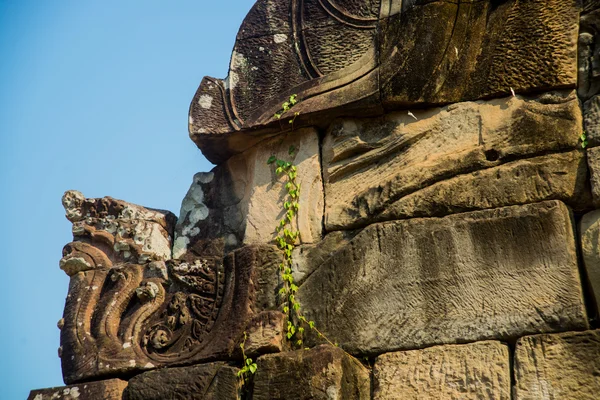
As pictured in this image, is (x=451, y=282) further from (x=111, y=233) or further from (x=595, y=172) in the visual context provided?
(x=111, y=233)

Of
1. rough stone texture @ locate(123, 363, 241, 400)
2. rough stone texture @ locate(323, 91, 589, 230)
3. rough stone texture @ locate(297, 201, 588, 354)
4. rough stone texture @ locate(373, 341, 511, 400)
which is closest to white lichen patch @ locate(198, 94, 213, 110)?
rough stone texture @ locate(323, 91, 589, 230)

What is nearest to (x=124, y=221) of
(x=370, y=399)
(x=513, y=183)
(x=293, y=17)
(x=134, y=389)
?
(x=134, y=389)

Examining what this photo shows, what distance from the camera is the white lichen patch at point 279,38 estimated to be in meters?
6.75

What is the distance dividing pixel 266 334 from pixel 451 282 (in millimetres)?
1157

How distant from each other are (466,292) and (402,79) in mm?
1506

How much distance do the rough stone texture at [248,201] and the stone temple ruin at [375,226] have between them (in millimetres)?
15

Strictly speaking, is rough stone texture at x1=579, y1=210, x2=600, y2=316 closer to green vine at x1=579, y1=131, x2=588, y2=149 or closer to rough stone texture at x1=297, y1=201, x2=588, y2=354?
rough stone texture at x1=297, y1=201, x2=588, y2=354

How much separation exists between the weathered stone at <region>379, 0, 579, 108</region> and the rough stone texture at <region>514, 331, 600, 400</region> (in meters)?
1.59

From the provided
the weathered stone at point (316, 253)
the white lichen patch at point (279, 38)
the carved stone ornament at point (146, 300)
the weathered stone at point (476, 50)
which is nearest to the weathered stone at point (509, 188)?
the weathered stone at point (316, 253)

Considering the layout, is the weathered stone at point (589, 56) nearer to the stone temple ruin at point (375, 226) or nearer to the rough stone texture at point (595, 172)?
the stone temple ruin at point (375, 226)

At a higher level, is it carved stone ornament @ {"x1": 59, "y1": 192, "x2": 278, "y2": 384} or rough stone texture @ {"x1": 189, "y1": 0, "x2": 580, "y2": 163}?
rough stone texture @ {"x1": 189, "y1": 0, "x2": 580, "y2": 163}

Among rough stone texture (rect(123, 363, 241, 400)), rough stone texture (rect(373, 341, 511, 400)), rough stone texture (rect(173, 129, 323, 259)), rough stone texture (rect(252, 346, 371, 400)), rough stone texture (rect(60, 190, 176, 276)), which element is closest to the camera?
rough stone texture (rect(373, 341, 511, 400))

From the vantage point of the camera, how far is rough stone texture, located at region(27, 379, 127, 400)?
6020 millimetres

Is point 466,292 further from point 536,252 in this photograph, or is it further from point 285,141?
point 285,141
